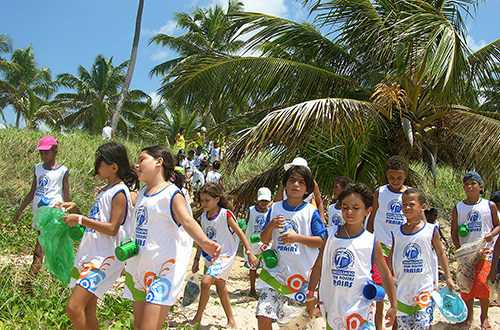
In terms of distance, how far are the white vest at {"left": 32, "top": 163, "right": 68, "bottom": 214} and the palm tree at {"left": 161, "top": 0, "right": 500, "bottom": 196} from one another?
2.82 m

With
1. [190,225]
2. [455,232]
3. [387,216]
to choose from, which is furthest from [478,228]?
[190,225]

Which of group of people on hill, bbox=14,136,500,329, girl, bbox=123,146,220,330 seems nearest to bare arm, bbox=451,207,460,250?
group of people on hill, bbox=14,136,500,329

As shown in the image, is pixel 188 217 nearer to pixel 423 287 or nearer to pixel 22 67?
pixel 423 287

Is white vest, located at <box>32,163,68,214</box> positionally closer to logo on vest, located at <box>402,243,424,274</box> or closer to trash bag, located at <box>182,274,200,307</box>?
trash bag, located at <box>182,274,200,307</box>

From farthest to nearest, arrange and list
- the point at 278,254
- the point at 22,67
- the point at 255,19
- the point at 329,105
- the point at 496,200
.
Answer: the point at 22,67 → the point at 255,19 → the point at 329,105 → the point at 496,200 → the point at 278,254

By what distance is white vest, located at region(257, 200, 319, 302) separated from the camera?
135 inches

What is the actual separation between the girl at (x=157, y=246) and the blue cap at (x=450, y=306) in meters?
2.33

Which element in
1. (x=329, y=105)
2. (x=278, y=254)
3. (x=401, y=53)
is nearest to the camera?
(x=278, y=254)

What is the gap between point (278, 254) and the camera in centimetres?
357

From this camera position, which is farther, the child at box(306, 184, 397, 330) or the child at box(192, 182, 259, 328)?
the child at box(192, 182, 259, 328)

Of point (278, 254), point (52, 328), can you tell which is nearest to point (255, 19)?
point (278, 254)

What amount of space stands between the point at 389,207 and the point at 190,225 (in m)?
2.80

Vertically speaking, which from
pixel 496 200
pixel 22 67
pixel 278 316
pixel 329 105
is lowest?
pixel 278 316

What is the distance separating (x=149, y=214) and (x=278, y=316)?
1362 millimetres
